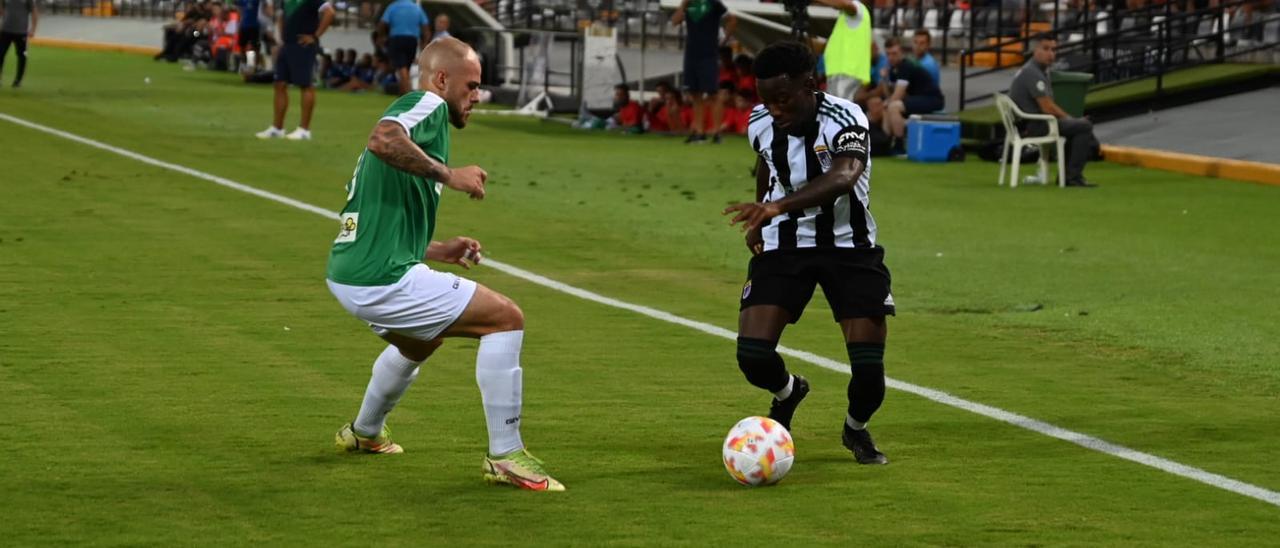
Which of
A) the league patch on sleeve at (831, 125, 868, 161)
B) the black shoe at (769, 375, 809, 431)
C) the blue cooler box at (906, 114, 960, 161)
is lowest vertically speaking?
the black shoe at (769, 375, 809, 431)

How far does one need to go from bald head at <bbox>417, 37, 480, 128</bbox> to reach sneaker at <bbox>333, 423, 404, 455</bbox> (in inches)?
57.0

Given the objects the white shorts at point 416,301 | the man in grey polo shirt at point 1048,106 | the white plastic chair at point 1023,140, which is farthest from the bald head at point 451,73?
the man in grey polo shirt at point 1048,106

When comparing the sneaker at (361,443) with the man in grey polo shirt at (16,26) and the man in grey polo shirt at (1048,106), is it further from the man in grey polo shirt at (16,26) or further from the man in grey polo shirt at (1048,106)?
the man in grey polo shirt at (16,26)

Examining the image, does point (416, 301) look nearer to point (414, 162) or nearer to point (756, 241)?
point (414, 162)

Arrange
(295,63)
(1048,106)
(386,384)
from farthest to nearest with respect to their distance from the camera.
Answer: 1. (295,63)
2. (1048,106)
3. (386,384)

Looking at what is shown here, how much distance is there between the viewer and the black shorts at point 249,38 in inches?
1704

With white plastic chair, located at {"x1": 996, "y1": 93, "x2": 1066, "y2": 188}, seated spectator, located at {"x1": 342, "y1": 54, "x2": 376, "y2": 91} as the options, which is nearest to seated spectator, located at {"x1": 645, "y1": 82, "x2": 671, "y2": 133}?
white plastic chair, located at {"x1": 996, "y1": 93, "x2": 1066, "y2": 188}

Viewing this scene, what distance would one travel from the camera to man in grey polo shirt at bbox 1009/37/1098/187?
72.5 ft

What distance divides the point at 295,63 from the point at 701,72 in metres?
5.40

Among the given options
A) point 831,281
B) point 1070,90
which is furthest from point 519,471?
point 1070,90

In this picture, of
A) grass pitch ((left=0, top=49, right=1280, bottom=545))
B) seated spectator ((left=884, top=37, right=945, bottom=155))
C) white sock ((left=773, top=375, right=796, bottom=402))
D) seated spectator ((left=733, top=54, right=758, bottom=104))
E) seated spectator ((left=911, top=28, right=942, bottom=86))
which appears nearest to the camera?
grass pitch ((left=0, top=49, right=1280, bottom=545))

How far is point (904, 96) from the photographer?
26.3 metres

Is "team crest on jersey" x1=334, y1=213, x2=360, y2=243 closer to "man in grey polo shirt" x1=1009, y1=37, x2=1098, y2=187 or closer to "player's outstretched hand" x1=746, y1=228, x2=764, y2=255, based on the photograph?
"player's outstretched hand" x1=746, y1=228, x2=764, y2=255

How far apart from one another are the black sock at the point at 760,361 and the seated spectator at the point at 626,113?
2225 cm
